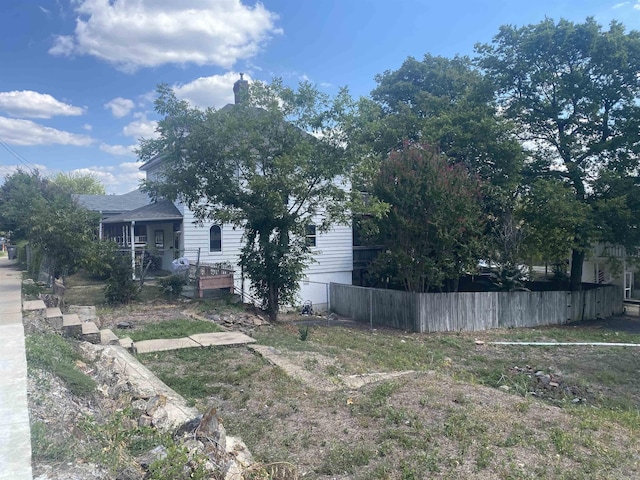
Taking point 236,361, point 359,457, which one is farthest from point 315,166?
point 359,457

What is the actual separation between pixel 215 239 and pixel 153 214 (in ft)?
8.93

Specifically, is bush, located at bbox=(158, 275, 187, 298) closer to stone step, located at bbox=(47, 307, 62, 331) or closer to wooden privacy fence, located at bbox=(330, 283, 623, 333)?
wooden privacy fence, located at bbox=(330, 283, 623, 333)

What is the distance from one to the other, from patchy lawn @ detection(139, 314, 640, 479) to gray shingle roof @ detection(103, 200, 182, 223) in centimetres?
1154

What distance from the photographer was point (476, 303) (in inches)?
667

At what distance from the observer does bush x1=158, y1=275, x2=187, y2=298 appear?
16266 mm

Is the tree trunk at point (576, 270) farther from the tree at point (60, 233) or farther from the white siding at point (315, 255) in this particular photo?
the tree at point (60, 233)

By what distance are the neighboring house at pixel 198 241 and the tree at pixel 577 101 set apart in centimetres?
960

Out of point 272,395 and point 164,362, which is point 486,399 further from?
point 164,362

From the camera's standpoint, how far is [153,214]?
1988 cm

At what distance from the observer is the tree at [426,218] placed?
16141mm

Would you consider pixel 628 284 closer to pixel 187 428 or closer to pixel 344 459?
pixel 344 459

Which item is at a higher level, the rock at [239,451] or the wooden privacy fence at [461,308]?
the rock at [239,451]

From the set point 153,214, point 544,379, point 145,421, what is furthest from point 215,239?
point 145,421

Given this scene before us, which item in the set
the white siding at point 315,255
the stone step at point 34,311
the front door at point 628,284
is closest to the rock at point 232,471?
the stone step at point 34,311
